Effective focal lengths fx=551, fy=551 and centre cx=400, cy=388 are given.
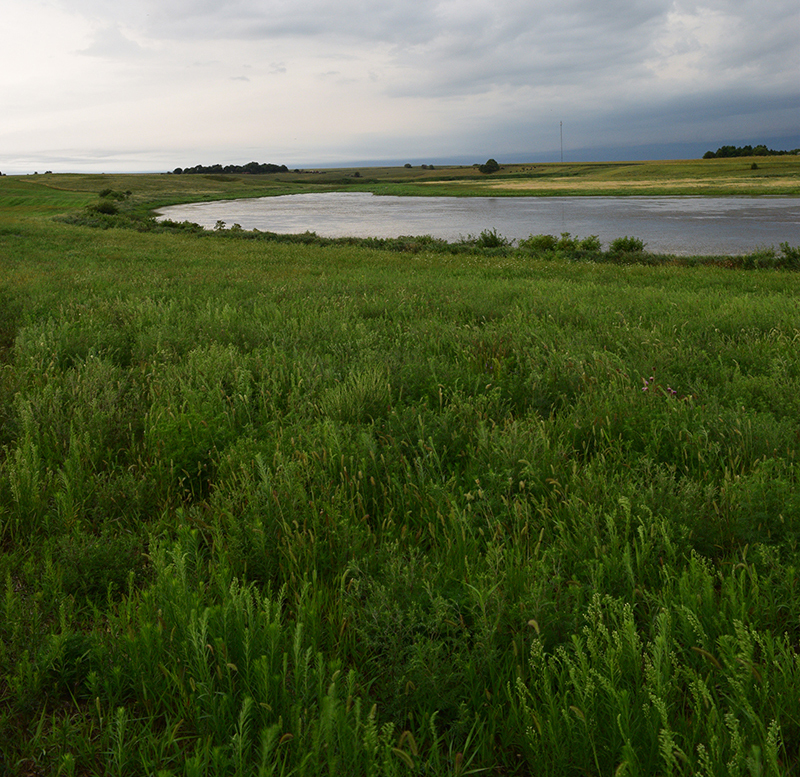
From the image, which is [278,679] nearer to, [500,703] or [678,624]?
[500,703]

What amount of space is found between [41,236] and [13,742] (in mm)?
30095

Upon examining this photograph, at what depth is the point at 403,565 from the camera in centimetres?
240

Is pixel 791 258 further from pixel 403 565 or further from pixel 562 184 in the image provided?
pixel 562 184

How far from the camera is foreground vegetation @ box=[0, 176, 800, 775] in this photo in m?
1.67

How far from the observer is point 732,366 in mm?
5492

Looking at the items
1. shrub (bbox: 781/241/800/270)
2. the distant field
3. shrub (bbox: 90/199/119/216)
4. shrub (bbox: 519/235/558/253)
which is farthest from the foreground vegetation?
the distant field

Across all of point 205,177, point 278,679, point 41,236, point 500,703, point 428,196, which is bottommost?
point 500,703

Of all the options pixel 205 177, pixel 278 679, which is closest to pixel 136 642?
pixel 278 679

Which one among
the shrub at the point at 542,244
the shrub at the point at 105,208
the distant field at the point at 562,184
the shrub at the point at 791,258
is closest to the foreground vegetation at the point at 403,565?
the shrub at the point at 791,258

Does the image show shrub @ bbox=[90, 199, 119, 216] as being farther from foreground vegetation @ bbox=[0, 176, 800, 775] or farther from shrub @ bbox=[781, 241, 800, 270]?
foreground vegetation @ bbox=[0, 176, 800, 775]

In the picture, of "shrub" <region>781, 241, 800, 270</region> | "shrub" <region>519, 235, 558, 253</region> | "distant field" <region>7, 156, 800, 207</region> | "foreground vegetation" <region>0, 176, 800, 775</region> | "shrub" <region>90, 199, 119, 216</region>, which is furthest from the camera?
"distant field" <region>7, 156, 800, 207</region>

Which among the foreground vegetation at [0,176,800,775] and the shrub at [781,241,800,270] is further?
the shrub at [781,241,800,270]

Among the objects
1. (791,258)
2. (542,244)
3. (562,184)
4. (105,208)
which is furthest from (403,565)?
(562,184)

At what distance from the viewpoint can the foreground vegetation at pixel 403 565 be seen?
5.49ft
